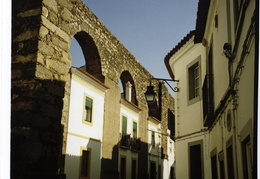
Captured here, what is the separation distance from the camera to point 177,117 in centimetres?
882

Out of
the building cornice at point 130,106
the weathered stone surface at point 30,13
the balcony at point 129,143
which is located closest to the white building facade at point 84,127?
the building cornice at point 130,106

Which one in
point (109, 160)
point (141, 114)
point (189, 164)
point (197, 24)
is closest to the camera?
point (197, 24)

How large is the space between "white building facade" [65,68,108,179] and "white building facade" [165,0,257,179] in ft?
12.4

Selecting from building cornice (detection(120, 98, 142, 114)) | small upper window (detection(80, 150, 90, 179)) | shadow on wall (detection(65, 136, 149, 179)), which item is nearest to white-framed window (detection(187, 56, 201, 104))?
shadow on wall (detection(65, 136, 149, 179))

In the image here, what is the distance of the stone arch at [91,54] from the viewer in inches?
511

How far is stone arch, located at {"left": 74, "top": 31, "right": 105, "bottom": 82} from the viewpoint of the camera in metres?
13.0

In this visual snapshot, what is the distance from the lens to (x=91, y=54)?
13.6m

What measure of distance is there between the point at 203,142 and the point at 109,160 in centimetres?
752

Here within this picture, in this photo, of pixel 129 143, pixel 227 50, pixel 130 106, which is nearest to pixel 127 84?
pixel 130 106

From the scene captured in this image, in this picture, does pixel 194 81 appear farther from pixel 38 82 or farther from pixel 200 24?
pixel 38 82

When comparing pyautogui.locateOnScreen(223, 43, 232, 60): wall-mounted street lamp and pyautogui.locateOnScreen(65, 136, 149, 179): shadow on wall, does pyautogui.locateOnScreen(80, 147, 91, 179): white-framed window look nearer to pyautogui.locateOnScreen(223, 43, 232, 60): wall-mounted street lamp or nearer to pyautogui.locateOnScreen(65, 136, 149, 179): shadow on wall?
pyautogui.locateOnScreen(65, 136, 149, 179): shadow on wall

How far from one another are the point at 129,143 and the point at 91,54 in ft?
18.7

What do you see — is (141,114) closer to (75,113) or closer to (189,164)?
(75,113)

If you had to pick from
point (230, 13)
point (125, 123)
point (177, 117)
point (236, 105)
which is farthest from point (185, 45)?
point (125, 123)
